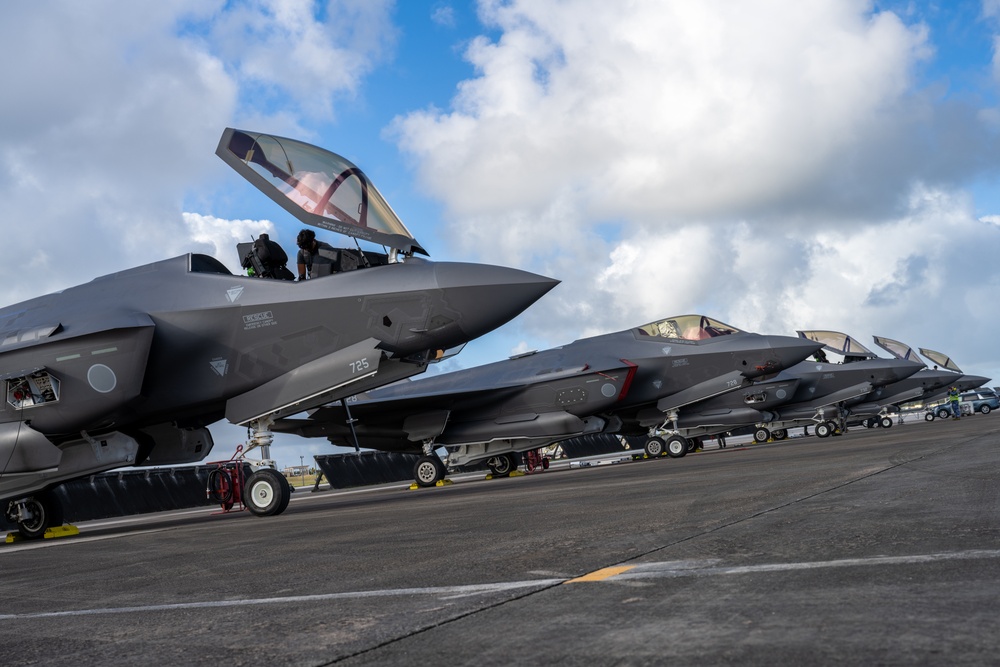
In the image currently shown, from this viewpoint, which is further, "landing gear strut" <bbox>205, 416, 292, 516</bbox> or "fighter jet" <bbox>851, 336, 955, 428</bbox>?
"fighter jet" <bbox>851, 336, 955, 428</bbox>

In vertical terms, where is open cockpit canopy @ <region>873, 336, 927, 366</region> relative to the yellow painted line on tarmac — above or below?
above

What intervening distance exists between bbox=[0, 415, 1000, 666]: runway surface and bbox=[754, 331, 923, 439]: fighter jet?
30.0 meters

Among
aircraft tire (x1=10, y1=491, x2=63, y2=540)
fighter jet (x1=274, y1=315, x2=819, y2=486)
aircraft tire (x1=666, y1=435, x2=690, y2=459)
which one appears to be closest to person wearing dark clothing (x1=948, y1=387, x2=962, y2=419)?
fighter jet (x1=274, y1=315, x2=819, y2=486)

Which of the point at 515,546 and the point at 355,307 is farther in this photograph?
the point at 355,307

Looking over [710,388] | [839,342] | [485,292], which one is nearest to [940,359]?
[839,342]

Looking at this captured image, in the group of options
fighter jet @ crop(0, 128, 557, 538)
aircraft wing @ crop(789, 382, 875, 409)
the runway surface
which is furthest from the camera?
aircraft wing @ crop(789, 382, 875, 409)

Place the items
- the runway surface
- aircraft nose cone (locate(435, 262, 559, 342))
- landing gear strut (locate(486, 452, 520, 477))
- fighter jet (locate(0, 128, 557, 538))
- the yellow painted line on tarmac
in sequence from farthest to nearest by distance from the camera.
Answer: landing gear strut (locate(486, 452, 520, 477)), aircraft nose cone (locate(435, 262, 559, 342)), fighter jet (locate(0, 128, 557, 538)), the yellow painted line on tarmac, the runway surface

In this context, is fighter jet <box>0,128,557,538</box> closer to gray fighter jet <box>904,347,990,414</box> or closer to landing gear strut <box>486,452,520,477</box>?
landing gear strut <box>486,452,520,477</box>

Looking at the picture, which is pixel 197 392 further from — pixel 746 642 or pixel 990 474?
pixel 746 642

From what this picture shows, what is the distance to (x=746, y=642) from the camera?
6.72 feet

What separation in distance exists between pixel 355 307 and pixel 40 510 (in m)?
5.24

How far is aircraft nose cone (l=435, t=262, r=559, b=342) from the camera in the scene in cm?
1044

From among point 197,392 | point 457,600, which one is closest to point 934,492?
point 457,600

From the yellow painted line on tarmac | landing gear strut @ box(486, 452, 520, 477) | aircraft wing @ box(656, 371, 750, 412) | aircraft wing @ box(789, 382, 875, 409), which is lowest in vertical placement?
the yellow painted line on tarmac
